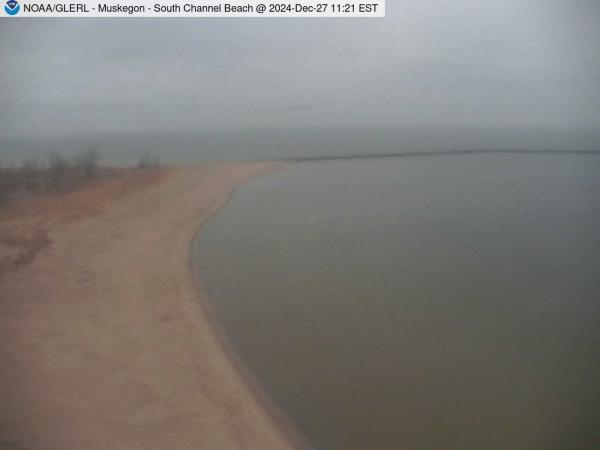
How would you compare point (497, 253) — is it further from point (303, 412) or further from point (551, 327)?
point (303, 412)

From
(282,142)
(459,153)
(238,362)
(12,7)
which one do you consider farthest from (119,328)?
(459,153)

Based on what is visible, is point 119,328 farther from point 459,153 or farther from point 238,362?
point 459,153

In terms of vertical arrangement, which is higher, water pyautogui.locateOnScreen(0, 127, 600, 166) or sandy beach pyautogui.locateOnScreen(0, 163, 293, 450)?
water pyautogui.locateOnScreen(0, 127, 600, 166)

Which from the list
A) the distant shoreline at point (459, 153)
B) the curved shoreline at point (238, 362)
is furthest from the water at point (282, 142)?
the curved shoreline at point (238, 362)

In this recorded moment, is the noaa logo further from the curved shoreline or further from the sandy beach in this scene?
the curved shoreline

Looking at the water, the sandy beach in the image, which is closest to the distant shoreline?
the water

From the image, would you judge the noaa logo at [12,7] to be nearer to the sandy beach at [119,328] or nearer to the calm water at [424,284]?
the sandy beach at [119,328]
